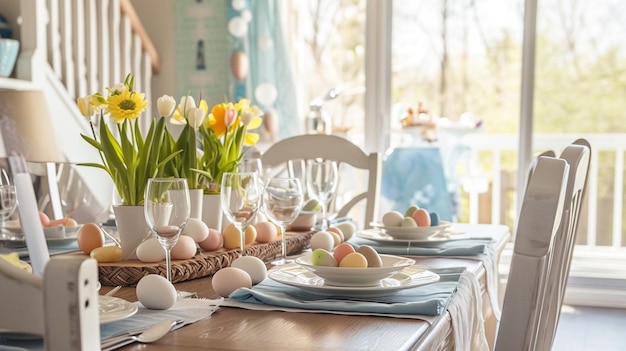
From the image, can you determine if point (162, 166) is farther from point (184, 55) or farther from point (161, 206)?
point (184, 55)

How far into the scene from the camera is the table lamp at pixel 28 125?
364cm

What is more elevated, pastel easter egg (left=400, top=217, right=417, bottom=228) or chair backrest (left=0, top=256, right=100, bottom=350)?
chair backrest (left=0, top=256, right=100, bottom=350)

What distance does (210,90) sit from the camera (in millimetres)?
4453

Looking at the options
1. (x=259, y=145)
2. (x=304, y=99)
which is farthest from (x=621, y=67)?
(x=259, y=145)

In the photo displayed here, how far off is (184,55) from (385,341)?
12.1ft

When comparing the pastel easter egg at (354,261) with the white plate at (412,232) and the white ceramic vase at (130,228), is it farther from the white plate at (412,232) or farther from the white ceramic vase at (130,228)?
the white plate at (412,232)

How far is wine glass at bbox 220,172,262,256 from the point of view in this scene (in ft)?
→ 4.57

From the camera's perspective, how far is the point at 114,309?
3.52 feet

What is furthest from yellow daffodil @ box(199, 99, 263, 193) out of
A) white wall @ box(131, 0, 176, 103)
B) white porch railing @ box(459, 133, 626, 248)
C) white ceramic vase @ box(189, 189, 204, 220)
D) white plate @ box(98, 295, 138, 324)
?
white porch railing @ box(459, 133, 626, 248)

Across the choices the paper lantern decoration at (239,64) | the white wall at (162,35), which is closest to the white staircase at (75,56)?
the white wall at (162,35)

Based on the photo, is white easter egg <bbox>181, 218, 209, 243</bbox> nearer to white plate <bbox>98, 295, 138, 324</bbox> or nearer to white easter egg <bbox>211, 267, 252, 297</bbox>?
white easter egg <bbox>211, 267, 252, 297</bbox>

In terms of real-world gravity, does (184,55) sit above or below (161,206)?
above

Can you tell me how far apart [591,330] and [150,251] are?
2803 mm

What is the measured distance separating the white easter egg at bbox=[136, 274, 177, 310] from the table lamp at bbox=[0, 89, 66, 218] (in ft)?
8.67
